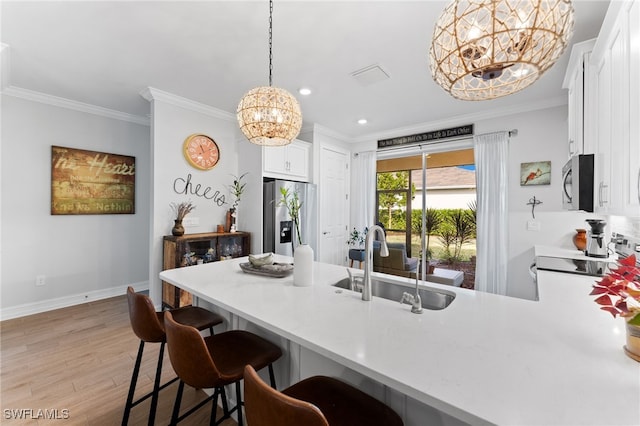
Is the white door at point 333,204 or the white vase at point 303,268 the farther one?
the white door at point 333,204

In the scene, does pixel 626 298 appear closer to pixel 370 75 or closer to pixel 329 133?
pixel 370 75

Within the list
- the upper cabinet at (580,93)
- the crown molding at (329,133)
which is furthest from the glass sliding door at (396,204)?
the upper cabinet at (580,93)

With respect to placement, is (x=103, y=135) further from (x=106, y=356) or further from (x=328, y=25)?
(x=328, y=25)

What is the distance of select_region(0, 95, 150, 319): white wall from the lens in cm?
311

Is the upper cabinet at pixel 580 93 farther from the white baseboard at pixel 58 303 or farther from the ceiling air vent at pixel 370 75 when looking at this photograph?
the white baseboard at pixel 58 303

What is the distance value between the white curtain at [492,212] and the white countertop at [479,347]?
2.15 m

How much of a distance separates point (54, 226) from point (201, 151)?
1956 mm

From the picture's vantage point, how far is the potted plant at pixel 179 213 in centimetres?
321

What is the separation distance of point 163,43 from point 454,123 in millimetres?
3640

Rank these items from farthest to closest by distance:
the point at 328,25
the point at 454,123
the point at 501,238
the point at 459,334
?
1. the point at 454,123
2. the point at 501,238
3. the point at 328,25
4. the point at 459,334

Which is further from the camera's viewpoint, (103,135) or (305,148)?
(305,148)

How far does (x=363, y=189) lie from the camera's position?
489 cm

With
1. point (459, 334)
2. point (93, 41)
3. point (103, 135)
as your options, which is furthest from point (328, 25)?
point (103, 135)

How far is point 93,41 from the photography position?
2.19 meters
